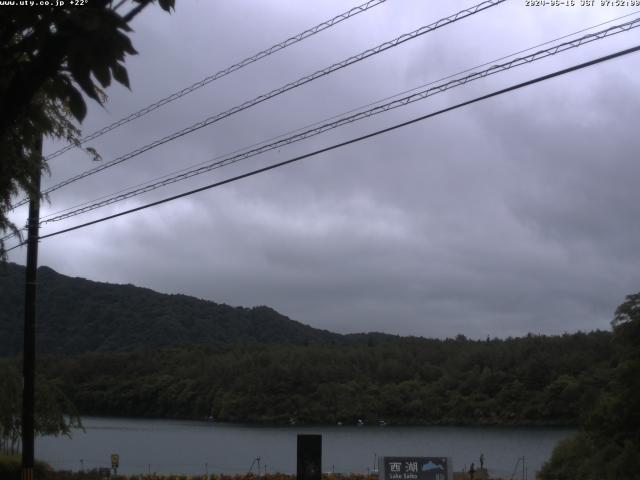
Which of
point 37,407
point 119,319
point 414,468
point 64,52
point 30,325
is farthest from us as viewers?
point 119,319

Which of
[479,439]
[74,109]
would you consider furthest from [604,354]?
[74,109]

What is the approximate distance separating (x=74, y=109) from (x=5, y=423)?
72.9 feet

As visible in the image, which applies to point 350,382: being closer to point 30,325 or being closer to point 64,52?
point 30,325

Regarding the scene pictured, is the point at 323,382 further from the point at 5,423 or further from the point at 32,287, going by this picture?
the point at 32,287

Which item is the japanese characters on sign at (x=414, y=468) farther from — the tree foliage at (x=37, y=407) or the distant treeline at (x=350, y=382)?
the distant treeline at (x=350, y=382)

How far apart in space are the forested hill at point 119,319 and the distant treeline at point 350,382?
4823 millimetres

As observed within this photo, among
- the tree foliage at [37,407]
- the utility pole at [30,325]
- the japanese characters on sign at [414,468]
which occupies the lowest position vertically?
the japanese characters on sign at [414,468]

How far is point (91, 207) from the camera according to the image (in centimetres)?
1861

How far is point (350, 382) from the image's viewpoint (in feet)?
209

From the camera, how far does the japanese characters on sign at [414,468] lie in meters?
16.1

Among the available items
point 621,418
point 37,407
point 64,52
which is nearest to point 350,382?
point 37,407

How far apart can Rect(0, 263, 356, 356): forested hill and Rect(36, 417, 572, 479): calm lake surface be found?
6.61 metres

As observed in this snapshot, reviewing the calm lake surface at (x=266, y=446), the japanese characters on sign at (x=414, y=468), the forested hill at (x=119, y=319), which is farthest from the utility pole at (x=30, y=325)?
the calm lake surface at (x=266, y=446)

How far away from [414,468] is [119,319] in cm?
6310
